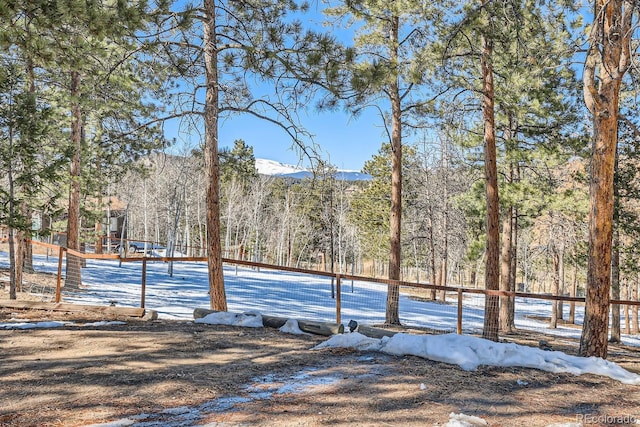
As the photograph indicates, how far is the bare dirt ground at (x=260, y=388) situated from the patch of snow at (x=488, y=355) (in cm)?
16

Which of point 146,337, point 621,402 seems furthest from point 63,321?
point 621,402

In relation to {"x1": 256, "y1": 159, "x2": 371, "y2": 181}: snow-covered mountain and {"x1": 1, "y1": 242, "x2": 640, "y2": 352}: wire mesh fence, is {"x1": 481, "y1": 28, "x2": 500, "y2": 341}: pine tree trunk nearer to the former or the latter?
{"x1": 1, "y1": 242, "x2": 640, "y2": 352}: wire mesh fence

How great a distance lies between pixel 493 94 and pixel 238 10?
5978mm

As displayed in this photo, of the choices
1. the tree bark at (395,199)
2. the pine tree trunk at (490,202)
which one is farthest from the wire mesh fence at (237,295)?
the pine tree trunk at (490,202)

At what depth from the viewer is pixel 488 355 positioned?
4781 millimetres

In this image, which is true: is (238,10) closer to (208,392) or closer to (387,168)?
(208,392)

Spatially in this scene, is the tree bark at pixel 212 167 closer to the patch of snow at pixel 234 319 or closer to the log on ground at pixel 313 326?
the patch of snow at pixel 234 319

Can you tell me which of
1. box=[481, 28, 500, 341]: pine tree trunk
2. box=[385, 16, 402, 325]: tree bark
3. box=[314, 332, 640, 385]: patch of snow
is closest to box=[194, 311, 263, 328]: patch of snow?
box=[314, 332, 640, 385]: patch of snow

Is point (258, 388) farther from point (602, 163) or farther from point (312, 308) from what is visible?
point (312, 308)

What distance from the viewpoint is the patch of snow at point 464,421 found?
292cm

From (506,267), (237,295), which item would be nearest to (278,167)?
(237,295)

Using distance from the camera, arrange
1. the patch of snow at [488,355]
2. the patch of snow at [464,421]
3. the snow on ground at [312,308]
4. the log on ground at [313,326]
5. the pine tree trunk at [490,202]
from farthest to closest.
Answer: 1. the pine tree trunk at [490,202]
2. the log on ground at [313,326]
3. the snow on ground at [312,308]
4. the patch of snow at [488,355]
5. the patch of snow at [464,421]

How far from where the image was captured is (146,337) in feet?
18.3

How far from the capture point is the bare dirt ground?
10.2 feet
